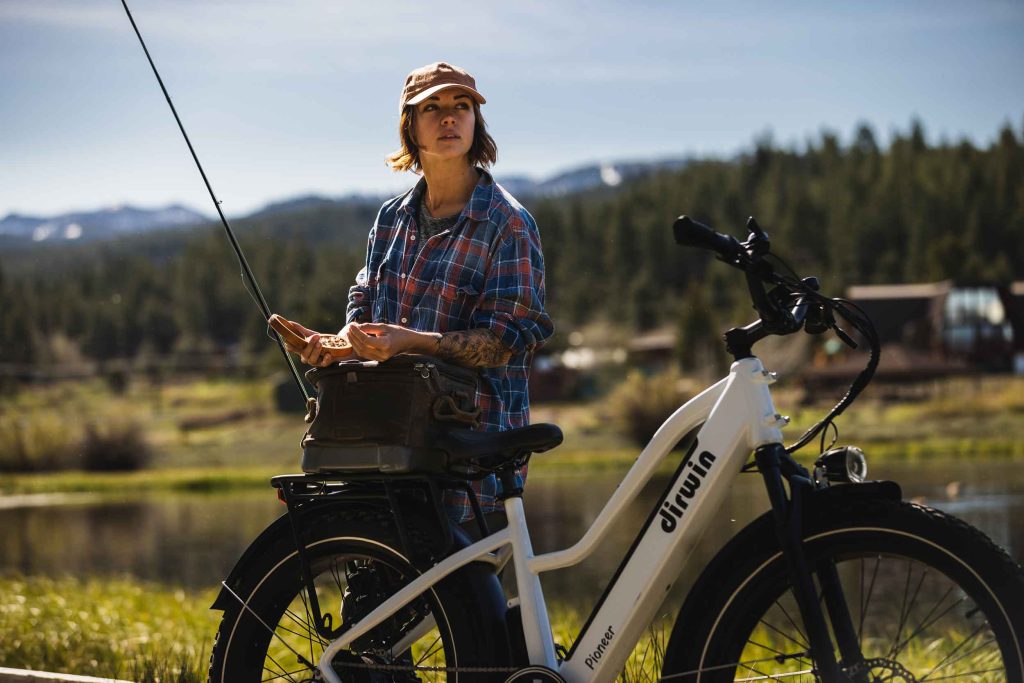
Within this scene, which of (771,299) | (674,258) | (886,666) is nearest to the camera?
(886,666)

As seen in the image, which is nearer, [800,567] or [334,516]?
[800,567]

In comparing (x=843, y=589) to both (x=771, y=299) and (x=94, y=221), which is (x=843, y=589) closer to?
(x=771, y=299)

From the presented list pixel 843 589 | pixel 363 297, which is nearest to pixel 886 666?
pixel 843 589

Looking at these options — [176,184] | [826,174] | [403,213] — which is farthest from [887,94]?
[403,213]

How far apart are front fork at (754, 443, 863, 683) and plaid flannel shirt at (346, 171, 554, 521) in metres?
0.60

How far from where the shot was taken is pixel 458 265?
285 centimetres

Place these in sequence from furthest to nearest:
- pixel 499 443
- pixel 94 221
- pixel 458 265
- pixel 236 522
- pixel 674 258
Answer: pixel 674 258 → pixel 236 522 → pixel 94 221 → pixel 458 265 → pixel 499 443

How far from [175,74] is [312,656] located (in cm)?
441

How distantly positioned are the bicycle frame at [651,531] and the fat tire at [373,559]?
0.19 feet

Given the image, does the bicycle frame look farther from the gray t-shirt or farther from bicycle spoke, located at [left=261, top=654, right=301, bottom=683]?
the gray t-shirt

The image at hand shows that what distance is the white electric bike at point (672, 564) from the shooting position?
90.3 inches

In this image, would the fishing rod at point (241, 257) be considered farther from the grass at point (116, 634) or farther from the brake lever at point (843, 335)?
the brake lever at point (843, 335)

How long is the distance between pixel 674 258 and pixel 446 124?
7225 centimetres

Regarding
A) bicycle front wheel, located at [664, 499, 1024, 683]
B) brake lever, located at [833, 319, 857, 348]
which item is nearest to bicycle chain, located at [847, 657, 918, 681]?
bicycle front wheel, located at [664, 499, 1024, 683]
